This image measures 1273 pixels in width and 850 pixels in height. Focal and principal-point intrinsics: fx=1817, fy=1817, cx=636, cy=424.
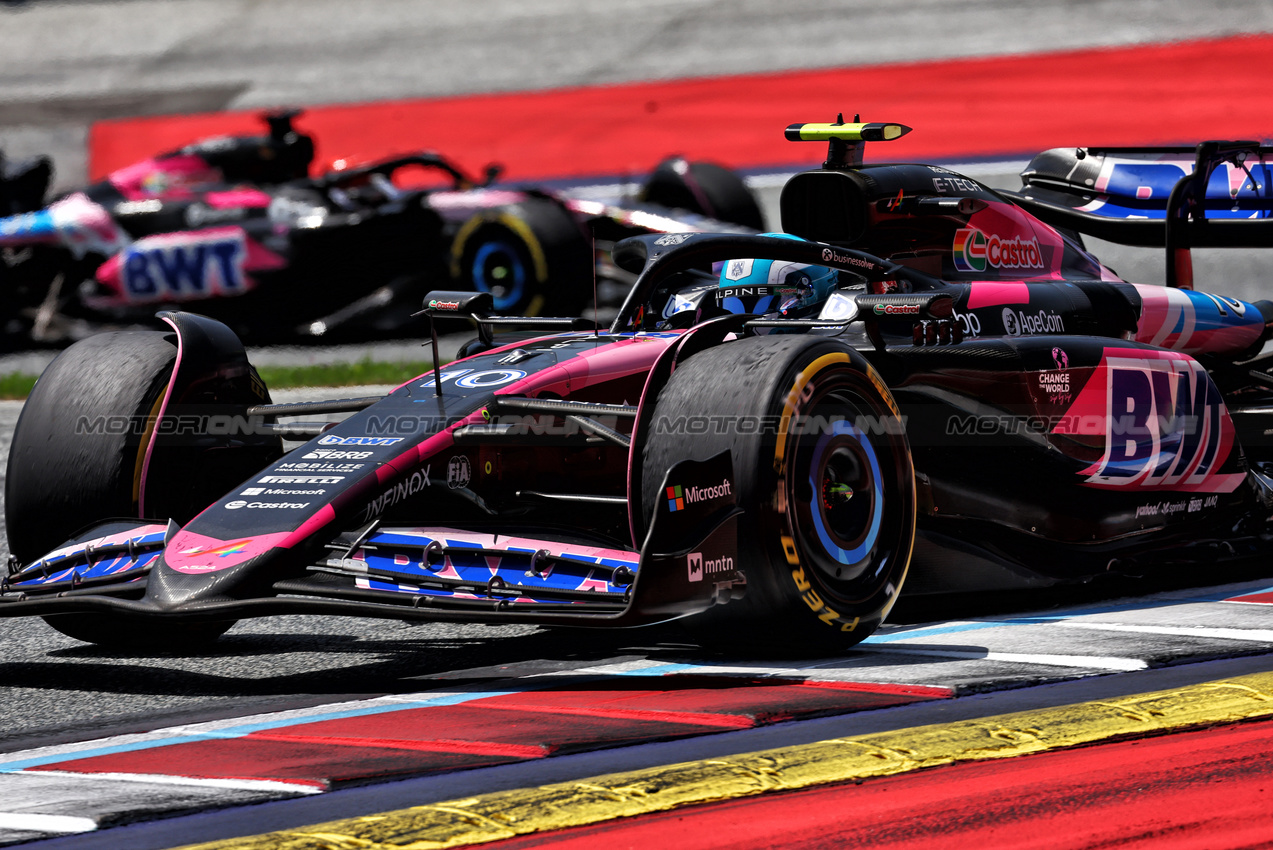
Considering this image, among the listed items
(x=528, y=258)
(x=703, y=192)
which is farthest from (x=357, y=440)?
(x=703, y=192)

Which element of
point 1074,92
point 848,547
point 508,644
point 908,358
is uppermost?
point 1074,92

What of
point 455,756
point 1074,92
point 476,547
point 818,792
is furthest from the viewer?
point 1074,92

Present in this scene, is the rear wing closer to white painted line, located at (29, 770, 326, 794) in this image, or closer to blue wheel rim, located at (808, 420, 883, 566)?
blue wheel rim, located at (808, 420, 883, 566)

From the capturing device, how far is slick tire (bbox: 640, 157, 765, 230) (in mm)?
14562

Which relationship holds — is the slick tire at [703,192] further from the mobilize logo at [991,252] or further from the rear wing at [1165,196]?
the mobilize logo at [991,252]

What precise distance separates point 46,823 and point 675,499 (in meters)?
1.80

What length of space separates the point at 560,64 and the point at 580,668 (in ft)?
72.8

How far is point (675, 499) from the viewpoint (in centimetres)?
460

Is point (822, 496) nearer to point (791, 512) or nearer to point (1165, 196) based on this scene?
point (791, 512)

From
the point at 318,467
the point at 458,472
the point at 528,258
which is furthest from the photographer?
the point at 528,258

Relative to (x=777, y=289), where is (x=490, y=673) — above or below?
below

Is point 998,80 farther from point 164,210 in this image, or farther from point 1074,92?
point 164,210

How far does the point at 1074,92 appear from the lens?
67.8ft

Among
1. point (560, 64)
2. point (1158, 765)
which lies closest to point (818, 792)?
point (1158, 765)
